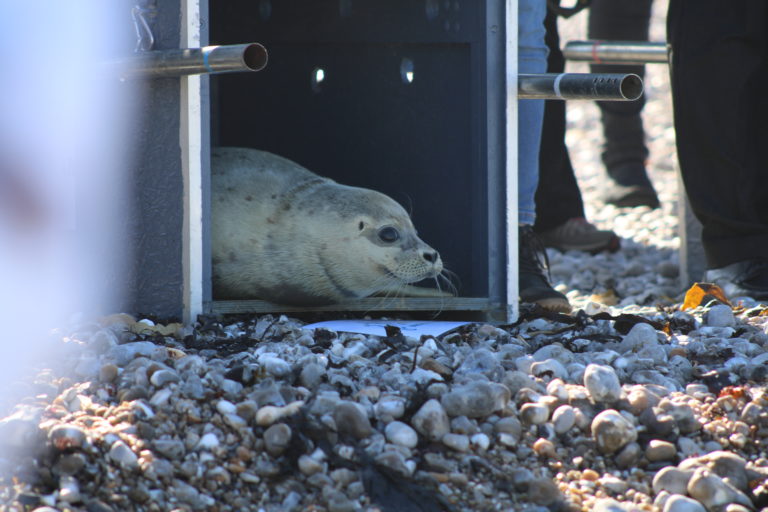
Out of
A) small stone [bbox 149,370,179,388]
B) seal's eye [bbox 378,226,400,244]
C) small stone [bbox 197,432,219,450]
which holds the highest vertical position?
seal's eye [bbox 378,226,400,244]

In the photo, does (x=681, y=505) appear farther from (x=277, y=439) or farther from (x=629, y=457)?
(x=277, y=439)

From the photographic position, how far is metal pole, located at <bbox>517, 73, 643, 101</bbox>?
315 centimetres

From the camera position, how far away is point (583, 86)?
10.6 feet

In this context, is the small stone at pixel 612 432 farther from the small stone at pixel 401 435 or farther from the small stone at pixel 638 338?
the small stone at pixel 638 338

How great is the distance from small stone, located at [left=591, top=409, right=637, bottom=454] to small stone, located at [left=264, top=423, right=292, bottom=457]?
65 cm

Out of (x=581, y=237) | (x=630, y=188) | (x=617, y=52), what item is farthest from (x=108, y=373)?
(x=630, y=188)

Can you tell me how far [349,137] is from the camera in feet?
13.0

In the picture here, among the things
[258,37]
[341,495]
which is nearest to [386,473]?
[341,495]

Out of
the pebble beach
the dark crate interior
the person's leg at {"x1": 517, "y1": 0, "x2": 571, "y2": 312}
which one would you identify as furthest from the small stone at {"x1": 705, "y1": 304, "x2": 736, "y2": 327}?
the dark crate interior

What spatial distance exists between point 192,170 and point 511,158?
37.7 inches

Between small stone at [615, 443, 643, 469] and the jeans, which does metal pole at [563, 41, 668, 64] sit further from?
small stone at [615, 443, 643, 469]

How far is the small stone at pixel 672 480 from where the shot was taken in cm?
222

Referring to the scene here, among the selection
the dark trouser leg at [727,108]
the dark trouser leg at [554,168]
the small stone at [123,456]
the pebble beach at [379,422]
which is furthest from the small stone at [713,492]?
the dark trouser leg at [554,168]

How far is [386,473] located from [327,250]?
1.23m
